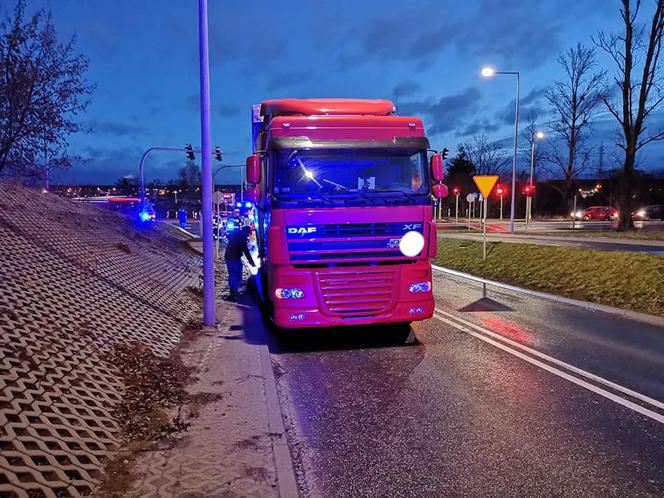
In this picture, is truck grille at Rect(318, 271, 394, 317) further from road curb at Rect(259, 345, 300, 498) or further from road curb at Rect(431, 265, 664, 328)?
road curb at Rect(431, 265, 664, 328)

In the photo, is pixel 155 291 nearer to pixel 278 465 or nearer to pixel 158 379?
pixel 158 379

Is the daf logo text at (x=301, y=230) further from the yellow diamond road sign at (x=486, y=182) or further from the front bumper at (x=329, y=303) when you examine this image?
the yellow diamond road sign at (x=486, y=182)

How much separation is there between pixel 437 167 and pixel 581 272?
7413 millimetres

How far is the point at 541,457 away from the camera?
3.94 metres

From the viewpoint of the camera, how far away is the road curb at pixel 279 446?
3.47 m

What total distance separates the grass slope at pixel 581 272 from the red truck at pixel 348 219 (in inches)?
219

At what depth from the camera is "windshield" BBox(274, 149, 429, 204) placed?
700 cm

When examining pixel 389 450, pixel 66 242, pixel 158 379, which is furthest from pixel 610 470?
pixel 66 242

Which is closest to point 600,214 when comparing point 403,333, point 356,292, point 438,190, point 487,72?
point 487,72

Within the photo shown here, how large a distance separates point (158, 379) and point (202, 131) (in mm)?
4427

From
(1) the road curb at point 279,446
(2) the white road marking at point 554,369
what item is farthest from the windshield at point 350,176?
(1) the road curb at point 279,446

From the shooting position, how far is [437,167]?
7.36 meters

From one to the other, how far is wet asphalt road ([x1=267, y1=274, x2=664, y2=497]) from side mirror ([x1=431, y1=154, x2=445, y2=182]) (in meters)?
2.58

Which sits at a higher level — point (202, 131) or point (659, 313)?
point (202, 131)
